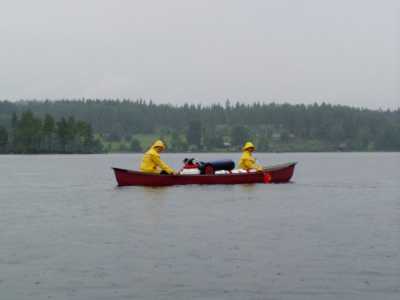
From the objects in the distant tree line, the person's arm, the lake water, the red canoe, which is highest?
the distant tree line

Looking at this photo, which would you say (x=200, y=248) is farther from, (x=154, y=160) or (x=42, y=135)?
(x=42, y=135)

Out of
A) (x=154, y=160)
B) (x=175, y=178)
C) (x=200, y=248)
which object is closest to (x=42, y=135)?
(x=154, y=160)

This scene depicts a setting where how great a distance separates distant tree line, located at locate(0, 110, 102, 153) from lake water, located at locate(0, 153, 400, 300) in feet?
447

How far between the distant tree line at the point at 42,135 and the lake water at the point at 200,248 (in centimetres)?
13632

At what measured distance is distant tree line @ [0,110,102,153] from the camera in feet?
578

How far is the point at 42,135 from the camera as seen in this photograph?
591 feet

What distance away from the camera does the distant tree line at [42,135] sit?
176 meters

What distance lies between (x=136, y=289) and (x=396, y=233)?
1240cm

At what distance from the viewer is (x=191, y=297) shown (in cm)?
1802

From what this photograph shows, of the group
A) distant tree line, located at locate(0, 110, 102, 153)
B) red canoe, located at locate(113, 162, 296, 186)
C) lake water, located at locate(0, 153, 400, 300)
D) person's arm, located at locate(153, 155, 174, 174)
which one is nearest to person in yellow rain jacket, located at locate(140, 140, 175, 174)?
person's arm, located at locate(153, 155, 174, 174)

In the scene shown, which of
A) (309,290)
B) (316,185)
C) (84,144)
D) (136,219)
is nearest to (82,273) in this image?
(309,290)

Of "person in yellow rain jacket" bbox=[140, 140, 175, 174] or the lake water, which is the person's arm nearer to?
"person in yellow rain jacket" bbox=[140, 140, 175, 174]

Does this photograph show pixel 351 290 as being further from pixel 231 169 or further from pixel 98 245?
pixel 231 169

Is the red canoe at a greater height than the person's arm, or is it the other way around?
the person's arm
